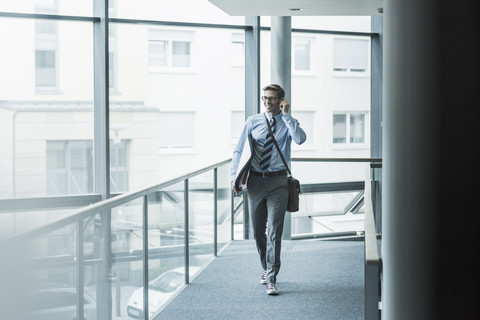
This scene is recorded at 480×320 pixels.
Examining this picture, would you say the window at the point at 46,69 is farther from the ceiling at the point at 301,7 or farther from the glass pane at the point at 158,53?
the ceiling at the point at 301,7

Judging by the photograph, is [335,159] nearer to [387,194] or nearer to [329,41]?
[329,41]

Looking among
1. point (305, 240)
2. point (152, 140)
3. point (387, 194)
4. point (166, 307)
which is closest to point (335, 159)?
point (305, 240)

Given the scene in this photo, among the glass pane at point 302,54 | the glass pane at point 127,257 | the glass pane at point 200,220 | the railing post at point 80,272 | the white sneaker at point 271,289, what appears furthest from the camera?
the glass pane at point 302,54

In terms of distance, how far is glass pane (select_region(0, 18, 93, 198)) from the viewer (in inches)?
309

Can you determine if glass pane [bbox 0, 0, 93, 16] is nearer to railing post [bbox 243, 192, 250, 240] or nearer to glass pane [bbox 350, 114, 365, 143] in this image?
railing post [bbox 243, 192, 250, 240]

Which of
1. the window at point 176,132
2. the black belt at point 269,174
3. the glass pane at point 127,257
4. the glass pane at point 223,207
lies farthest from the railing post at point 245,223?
the glass pane at point 127,257

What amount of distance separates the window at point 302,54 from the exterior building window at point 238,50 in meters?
0.69

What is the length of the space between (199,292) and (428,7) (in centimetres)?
370

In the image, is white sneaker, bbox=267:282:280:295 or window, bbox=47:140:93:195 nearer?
white sneaker, bbox=267:282:280:295

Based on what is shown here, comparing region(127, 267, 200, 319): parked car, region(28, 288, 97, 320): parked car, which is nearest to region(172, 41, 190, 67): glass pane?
region(127, 267, 200, 319): parked car

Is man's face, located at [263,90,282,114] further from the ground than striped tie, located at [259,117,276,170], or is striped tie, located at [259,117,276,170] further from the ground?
man's face, located at [263,90,282,114]

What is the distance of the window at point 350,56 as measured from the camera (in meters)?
9.11

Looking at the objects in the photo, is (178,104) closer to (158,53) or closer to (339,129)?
(158,53)

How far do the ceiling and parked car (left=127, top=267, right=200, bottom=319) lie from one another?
93.0 inches
